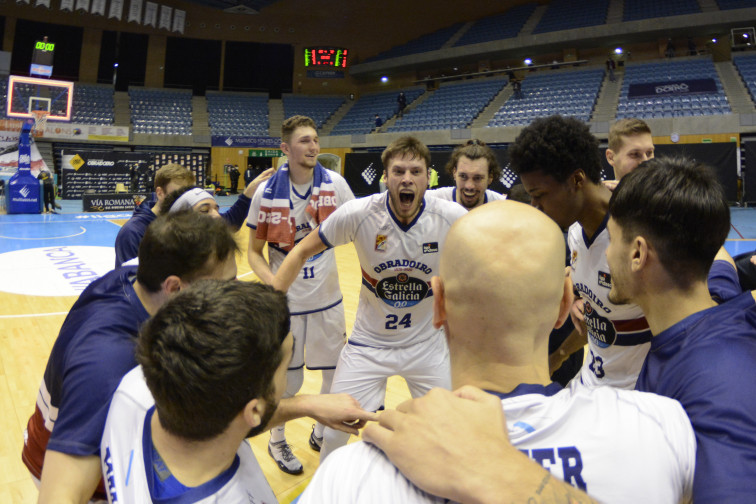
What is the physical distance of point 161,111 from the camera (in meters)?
30.2

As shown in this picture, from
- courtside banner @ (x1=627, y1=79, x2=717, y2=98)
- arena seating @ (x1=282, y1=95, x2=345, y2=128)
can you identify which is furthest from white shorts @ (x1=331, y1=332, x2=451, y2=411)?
arena seating @ (x1=282, y1=95, x2=345, y2=128)

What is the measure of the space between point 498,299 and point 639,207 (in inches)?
28.5

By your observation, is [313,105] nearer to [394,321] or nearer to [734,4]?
[734,4]

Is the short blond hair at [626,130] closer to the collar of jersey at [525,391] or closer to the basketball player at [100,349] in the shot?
the basketball player at [100,349]

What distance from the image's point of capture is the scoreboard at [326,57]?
31750mm

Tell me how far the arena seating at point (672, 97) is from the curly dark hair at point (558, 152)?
798 inches

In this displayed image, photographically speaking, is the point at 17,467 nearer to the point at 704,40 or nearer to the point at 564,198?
the point at 564,198

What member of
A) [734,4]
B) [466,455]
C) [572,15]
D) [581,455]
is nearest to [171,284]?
[466,455]

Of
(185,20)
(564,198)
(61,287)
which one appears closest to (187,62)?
(185,20)

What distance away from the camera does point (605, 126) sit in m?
19.9

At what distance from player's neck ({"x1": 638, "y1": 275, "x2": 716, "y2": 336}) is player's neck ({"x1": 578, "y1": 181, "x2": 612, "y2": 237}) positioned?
1.15m

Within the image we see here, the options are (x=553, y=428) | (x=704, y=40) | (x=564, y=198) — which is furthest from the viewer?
(x=704, y=40)

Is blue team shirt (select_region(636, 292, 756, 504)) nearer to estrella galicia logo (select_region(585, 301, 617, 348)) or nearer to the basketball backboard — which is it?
estrella galicia logo (select_region(585, 301, 617, 348))

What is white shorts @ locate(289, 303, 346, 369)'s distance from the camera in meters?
4.04
